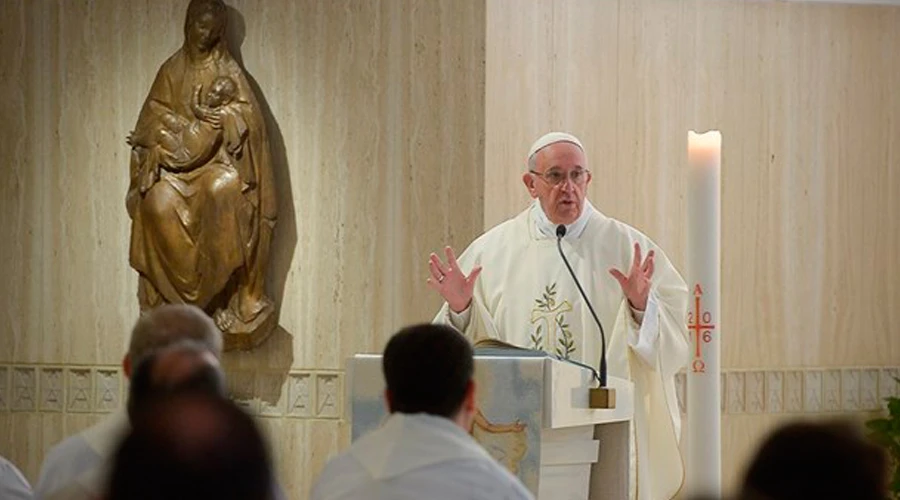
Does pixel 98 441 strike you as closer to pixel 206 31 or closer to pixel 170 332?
pixel 170 332

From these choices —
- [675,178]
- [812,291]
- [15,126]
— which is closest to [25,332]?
[15,126]

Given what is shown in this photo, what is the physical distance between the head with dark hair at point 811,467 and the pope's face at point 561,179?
4.68 meters

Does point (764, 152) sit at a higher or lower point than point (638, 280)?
higher

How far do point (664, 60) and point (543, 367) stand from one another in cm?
401

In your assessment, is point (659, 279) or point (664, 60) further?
point (664, 60)

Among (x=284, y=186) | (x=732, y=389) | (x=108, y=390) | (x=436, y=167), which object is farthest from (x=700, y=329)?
(x=108, y=390)

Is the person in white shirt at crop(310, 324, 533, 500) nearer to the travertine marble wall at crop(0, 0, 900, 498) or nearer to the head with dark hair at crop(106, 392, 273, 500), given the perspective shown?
the head with dark hair at crop(106, 392, 273, 500)

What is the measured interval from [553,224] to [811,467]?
490 cm

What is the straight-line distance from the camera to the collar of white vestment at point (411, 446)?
333cm

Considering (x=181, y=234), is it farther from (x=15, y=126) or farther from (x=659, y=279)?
(x=659, y=279)

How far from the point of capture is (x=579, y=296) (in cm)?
674

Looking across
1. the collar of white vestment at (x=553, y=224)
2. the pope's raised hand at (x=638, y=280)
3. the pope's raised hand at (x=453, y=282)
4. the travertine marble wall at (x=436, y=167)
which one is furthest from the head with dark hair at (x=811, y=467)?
the travertine marble wall at (x=436, y=167)

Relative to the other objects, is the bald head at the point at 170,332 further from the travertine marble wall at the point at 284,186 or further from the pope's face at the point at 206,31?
the pope's face at the point at 206,31

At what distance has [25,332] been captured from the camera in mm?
8914
